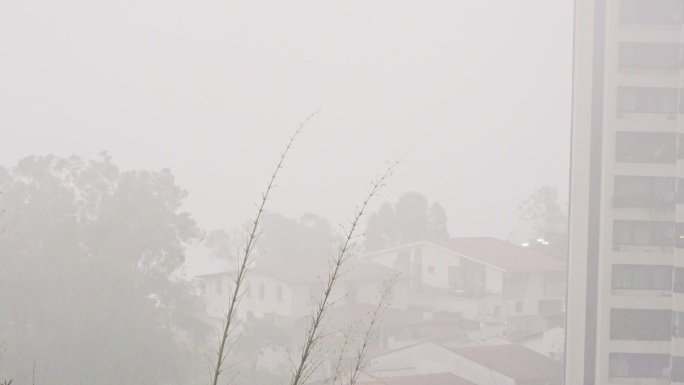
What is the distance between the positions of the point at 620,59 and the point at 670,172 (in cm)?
113

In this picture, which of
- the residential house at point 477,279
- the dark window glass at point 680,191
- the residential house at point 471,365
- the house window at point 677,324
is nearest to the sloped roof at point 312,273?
the residential house at point 477,279

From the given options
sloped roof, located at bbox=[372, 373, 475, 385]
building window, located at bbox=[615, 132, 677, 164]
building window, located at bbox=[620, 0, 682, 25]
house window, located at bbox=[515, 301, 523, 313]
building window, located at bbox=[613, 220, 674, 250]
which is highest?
building window, located at bbox=[620, 0, 682, 25]

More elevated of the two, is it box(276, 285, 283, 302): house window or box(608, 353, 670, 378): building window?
box(276, 285, 283, 302): house window

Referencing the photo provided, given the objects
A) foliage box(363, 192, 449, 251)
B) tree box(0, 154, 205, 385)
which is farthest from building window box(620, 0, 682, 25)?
foliage box(363, 192, 449, 251)

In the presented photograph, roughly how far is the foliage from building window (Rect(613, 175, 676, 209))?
7754mm

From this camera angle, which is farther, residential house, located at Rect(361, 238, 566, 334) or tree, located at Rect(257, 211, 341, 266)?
tree, located at Rect(257, 211, 341, 266)

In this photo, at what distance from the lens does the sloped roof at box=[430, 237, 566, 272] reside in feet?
37.4

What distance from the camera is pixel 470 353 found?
25.3ft

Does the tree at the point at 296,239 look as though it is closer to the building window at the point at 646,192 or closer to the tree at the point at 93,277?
the tree at the point at 93,277

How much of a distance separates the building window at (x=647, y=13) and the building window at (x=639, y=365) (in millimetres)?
3041

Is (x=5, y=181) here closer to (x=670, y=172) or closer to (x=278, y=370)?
(x=278, y=370)

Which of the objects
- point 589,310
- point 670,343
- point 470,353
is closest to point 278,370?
point 470,353

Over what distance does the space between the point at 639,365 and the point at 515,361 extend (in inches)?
46.5

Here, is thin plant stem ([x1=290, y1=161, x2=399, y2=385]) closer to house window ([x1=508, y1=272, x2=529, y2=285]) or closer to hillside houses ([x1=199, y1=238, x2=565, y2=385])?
hillside houses ([x1=199, y1=238, x2=565, y2=385])
